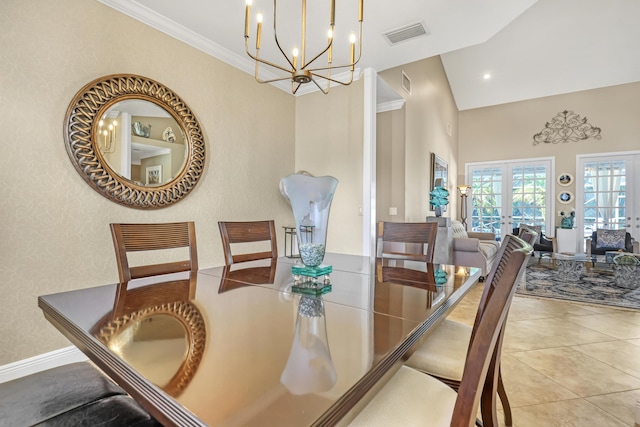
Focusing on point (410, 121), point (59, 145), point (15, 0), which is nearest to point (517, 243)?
point (59, 145)

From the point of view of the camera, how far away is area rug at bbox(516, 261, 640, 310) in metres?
3.47

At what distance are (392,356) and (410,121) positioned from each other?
175 inches

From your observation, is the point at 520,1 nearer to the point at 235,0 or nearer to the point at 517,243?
the point at 235,0

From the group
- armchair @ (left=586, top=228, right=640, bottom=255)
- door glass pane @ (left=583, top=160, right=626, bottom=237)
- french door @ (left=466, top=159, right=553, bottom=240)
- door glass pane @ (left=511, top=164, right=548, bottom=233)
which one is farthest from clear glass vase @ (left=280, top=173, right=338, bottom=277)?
door glass pane @ (left=583, top=160, right=626, bottom=237)

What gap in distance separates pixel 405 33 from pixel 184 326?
289 centimetres

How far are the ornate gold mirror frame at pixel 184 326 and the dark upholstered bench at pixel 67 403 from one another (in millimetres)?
235

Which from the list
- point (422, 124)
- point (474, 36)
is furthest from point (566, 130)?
point (474, 36)

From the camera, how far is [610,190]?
6.16 meters

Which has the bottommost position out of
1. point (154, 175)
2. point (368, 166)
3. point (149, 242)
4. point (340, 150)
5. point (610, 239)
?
point (610, 239)

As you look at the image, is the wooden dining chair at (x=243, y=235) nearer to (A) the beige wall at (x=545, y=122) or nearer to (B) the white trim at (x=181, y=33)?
(B) the white trim at (x=181, y=33)

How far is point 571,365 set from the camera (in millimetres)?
2033

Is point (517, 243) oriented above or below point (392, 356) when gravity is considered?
above

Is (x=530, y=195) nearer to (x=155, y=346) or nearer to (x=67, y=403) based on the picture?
(x=155, y=346)

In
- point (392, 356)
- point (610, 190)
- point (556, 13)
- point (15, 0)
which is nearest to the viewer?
point (392, 356)
